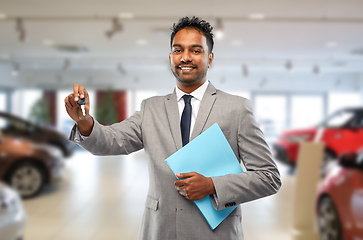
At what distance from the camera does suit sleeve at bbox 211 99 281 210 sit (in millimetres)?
746

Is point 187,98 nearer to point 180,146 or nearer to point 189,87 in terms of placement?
point 189,87

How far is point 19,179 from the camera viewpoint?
340 centimetres

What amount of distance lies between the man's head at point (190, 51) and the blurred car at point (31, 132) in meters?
3.84

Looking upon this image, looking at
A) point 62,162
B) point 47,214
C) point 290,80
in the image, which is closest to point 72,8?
point 62,162

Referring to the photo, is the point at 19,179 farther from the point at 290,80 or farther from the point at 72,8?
the point at 290,80

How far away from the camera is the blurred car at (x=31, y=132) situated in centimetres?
402

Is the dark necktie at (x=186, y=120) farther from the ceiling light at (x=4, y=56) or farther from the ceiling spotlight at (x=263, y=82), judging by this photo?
the ceiling spotlight at (x=263, y=82)

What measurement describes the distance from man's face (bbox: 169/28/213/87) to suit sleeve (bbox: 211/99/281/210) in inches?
6.0

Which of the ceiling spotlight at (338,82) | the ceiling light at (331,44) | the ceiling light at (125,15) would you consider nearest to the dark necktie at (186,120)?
the ceiling light at (125,15)

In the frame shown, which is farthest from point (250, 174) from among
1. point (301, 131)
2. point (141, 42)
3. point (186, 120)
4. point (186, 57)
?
point (141, 42)

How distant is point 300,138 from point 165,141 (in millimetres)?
4081

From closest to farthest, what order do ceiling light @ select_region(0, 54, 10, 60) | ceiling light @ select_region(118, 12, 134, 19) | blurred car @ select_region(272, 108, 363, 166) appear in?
blurred car @ select_region(272, 108, 363, 166), ceiling light @ select_region(118, 12, 134, 19), ceiling light @ select_region(0, 54, 10, 60)

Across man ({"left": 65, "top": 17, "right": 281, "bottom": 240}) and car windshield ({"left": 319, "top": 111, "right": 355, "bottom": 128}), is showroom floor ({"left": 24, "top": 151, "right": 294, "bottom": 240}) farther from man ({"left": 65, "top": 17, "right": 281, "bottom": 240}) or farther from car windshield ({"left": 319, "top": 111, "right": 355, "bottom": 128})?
man ({"left": 65, "top": 17, "right": 281, "bottom": 240})

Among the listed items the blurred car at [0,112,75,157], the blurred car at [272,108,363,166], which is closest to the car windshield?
the blurred car at [272,108,363,166]
